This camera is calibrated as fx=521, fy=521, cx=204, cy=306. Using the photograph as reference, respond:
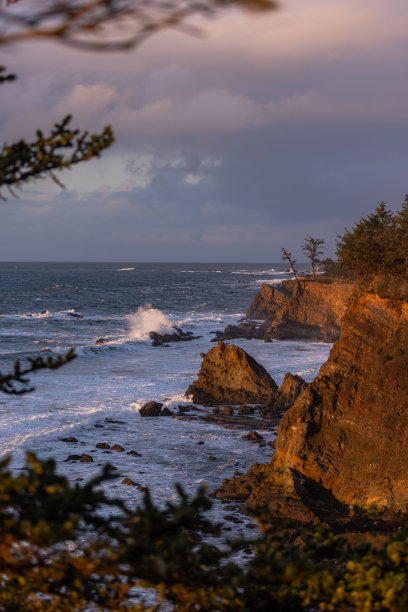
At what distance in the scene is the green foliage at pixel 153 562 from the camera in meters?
4.08

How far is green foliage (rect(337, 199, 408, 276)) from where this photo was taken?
20.0 m

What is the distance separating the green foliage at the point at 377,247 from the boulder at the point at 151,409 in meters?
12.6

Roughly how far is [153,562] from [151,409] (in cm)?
2486

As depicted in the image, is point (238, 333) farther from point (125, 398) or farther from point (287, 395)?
point (287, 395)

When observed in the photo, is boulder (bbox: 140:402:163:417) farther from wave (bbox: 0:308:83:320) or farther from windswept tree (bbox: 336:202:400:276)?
wave (bbox: 0:308:83:320)

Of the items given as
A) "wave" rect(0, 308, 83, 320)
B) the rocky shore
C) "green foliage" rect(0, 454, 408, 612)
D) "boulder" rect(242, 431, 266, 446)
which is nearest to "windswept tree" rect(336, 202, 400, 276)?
"boulder" rect(242, 431, 266, 446)

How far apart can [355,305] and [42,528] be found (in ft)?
56.0

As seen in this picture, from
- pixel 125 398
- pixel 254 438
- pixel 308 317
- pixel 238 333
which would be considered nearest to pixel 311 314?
pixel 308 317

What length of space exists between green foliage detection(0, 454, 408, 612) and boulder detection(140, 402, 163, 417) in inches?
917

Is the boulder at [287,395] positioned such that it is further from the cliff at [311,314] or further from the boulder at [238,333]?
the boulder at [238,333]

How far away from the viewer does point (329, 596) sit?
4.78 m

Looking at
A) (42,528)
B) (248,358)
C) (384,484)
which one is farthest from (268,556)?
(248,358)

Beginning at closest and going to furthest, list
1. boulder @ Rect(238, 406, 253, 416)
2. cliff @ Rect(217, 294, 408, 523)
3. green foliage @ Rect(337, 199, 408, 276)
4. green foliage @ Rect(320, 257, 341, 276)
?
cliff @ Rect(217, 294, 408, 523) → green foliage @ Rect(337, 199, 408, 276) → boulder @ Rect(238, 406, 253, 416) → green foliage @ Rect(320, 257, 341, 276)

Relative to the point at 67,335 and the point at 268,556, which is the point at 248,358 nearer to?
the point at 268,556
